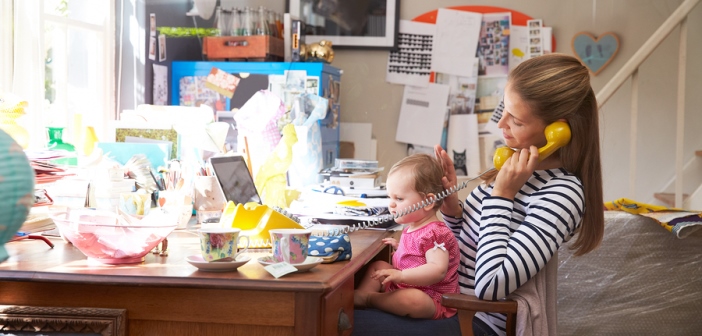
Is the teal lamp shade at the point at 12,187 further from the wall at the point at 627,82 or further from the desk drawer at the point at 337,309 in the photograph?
Result: the wall at the point at 627,82

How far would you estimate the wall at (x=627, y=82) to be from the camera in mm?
4020

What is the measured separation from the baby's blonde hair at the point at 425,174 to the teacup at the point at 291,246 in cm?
52

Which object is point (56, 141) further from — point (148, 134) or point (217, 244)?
point (217, 244)


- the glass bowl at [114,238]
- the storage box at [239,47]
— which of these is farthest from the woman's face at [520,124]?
the storage box at [239,47]

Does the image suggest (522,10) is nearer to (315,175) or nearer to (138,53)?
(315,175)

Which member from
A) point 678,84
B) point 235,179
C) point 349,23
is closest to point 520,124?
point 235,179

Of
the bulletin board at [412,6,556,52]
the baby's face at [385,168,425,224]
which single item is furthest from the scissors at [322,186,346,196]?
the bulletin board at [412,6,556,52]

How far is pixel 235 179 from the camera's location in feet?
7.34

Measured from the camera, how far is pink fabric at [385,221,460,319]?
1.92m

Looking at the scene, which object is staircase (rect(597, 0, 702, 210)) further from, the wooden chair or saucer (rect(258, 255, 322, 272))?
saucer (rect(258, 255, 322, 272))

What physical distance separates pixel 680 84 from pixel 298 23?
1.79 metres

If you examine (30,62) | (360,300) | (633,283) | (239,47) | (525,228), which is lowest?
(633,283)

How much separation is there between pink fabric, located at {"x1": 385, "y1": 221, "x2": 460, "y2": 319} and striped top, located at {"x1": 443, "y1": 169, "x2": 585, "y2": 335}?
13 centimetres

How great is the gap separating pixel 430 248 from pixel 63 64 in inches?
59.0
